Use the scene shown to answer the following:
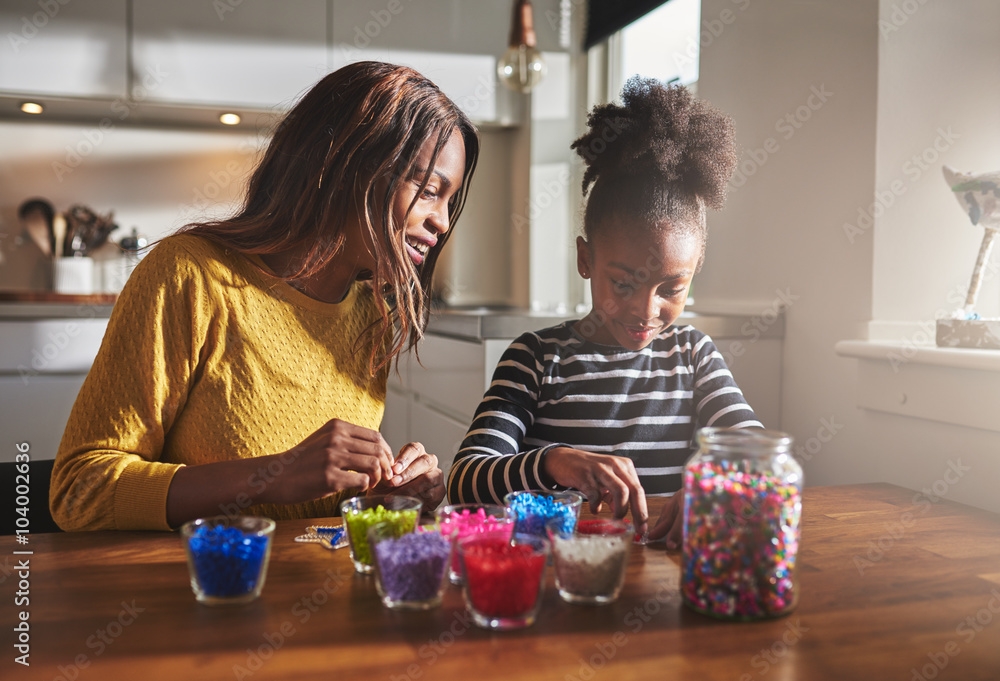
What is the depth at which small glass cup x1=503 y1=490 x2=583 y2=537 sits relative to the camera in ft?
2.60

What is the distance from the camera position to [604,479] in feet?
2.82

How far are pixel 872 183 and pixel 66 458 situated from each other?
1471 millimetres

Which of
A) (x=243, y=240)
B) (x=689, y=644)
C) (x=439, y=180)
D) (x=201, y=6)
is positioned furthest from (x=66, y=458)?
(x=201, y=6)

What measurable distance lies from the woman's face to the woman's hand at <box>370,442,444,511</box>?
0.31 meters

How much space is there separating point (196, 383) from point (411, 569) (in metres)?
0.56

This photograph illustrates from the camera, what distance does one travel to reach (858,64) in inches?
64.5

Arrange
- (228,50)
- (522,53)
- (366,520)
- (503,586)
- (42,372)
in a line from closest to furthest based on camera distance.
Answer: (503,586), (366,520), (522,53), (42,372), (228,50)

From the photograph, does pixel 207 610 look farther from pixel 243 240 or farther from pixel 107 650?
pixel 243 240

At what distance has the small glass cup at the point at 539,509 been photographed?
79 cm

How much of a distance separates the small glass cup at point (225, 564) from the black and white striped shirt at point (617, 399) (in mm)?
528

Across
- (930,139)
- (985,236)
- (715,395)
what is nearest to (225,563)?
(715,395)

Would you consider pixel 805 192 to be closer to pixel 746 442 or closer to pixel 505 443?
pixel 505 443

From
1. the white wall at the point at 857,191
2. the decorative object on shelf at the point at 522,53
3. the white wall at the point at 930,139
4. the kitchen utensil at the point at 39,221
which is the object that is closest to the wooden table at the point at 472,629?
the white wall at the point at 857,191

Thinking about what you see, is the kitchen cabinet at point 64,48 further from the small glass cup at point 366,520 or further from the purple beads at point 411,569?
the purple beads at point 411,569
